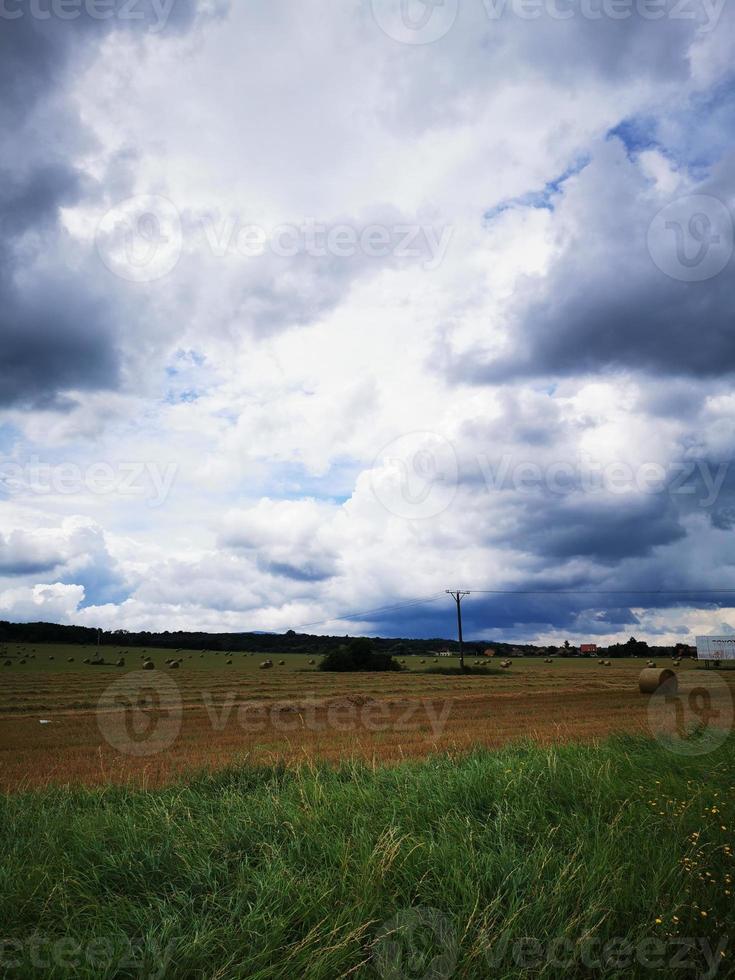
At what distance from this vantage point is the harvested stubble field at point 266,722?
14586 millimetres

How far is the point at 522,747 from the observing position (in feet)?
34.3

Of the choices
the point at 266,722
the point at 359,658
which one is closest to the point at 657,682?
the point at 266,722

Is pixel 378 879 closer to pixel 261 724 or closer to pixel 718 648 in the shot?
pixel 261 724

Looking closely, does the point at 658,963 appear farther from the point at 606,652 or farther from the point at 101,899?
the point at 606,652

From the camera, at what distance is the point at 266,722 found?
24094 millimetres

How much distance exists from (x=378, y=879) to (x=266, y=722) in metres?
20.0

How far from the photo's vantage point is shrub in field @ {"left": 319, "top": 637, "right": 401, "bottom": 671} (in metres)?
74.2

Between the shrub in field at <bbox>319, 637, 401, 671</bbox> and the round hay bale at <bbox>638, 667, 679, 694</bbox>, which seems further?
the shrub in field at <bbox>319, 637, 401, 671</bbox>

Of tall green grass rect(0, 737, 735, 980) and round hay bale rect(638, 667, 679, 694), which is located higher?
tall green grass rect(0, 737, 735, 980)

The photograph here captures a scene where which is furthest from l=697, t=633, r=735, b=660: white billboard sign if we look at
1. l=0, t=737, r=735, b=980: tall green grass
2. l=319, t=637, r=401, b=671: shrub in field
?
l=0, t=737, r=735, b=980: tall green grass

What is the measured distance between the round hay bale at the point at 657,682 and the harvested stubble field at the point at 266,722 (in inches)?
53.5

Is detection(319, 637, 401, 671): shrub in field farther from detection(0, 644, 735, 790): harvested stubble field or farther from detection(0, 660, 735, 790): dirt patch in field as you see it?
detection(0, 660, 735, 790): dirt patch in field

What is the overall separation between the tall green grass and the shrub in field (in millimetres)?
68000

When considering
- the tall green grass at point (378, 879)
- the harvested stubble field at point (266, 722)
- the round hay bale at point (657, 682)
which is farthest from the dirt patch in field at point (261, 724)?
the tall green grass at point (378, 879)
